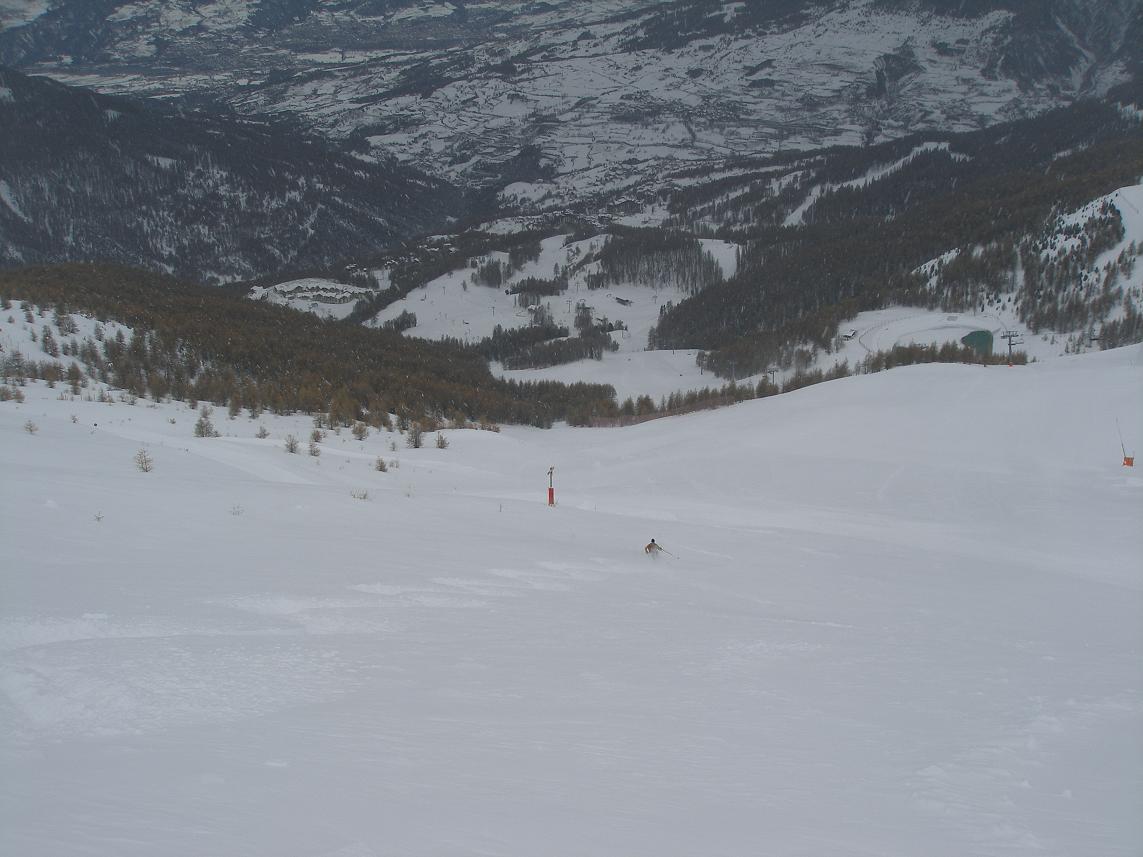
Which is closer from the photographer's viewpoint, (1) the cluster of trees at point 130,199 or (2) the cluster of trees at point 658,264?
(2) the cluster of trees at point 658,264

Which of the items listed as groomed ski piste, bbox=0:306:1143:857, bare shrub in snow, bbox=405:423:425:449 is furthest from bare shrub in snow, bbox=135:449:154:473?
bare shrub in snow, bbox=405:423:425:449

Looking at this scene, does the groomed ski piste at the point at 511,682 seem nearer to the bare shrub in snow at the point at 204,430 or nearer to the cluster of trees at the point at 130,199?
the bare shrub in snow at the point at 204,430

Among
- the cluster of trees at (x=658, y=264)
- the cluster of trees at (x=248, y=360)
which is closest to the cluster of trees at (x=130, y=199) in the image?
the cluster of trees at (x=658, y=264)

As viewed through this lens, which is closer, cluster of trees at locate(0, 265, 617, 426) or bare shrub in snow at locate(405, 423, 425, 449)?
bare shrub in snow at locate(405, 423, 425, 449)

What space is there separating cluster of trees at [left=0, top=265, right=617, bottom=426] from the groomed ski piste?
16601 millimetres

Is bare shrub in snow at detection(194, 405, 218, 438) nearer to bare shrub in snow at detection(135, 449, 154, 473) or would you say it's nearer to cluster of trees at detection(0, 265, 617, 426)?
cluster of trees at detection(0, 265, 617, 426)

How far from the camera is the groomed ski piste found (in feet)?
8.68

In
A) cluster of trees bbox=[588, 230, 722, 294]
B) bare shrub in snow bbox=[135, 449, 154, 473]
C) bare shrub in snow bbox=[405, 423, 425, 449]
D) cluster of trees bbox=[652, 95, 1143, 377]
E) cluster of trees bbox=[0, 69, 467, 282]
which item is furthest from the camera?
cluster of trees bbox=[0, 69, 467, 282]

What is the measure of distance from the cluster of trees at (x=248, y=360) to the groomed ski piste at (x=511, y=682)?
16601mm

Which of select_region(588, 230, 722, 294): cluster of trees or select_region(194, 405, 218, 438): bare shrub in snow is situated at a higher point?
select_region(588, 230, 722, 294): cluster of trees

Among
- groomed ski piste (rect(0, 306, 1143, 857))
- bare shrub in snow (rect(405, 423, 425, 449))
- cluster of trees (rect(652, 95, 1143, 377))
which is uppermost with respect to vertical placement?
cluster of trees (rect(652, 95, 1143, 377))

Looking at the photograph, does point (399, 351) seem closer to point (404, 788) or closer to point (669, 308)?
point (404, 788)

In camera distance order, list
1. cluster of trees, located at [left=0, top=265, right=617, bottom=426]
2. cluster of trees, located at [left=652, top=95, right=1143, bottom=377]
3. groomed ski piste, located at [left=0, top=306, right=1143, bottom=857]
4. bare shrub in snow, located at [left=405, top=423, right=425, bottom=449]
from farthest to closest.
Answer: cluster of trees, located at [left=652, top=95, right=1143, bottom=377] < cluster of trees, located at [left=0, top=265, right=617, bottom=426] < bare shrub in snow, located at [left=405, top=423, right=425, bottom=449] < groomed ski piste, located at [left=0, top=306, right=1143, bottom=857]

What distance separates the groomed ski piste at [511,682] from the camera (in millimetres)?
2646
